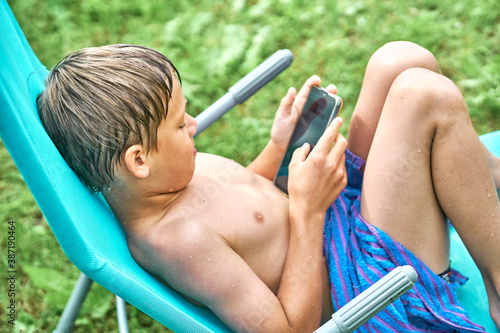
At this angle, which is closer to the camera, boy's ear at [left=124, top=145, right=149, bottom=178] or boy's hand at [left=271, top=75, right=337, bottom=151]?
boy's ear at [left=124, top=145, right=149, bottom=178]

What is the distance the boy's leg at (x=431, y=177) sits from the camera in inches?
45.8

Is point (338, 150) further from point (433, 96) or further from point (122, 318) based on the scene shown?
point (122, 318)

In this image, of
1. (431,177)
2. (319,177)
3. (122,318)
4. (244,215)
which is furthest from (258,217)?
(122,318)

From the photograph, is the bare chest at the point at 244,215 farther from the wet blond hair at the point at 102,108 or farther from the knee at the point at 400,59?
the knee at the point at 400,59

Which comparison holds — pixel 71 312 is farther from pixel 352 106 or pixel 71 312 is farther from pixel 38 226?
pixel 352 106

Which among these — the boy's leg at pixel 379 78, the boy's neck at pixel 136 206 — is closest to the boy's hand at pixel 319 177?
the boy's leg at pixel 379 78

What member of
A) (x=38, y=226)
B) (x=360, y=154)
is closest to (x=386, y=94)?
(x=360, y=154)

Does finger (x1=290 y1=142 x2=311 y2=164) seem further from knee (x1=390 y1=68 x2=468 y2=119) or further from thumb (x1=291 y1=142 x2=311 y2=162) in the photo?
knee (x1=390 y1=68 x2=468 y2=119)

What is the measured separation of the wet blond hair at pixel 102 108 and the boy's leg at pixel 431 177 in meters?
0.53

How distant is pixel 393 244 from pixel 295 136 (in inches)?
15.6

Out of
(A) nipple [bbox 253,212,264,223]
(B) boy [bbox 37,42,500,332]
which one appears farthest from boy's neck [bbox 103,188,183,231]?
(A) nipple [bbox 253,212,264,223]

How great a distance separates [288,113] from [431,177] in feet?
1.43

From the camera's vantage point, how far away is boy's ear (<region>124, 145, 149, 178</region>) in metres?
1.06

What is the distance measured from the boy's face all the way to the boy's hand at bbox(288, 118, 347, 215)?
26cm
